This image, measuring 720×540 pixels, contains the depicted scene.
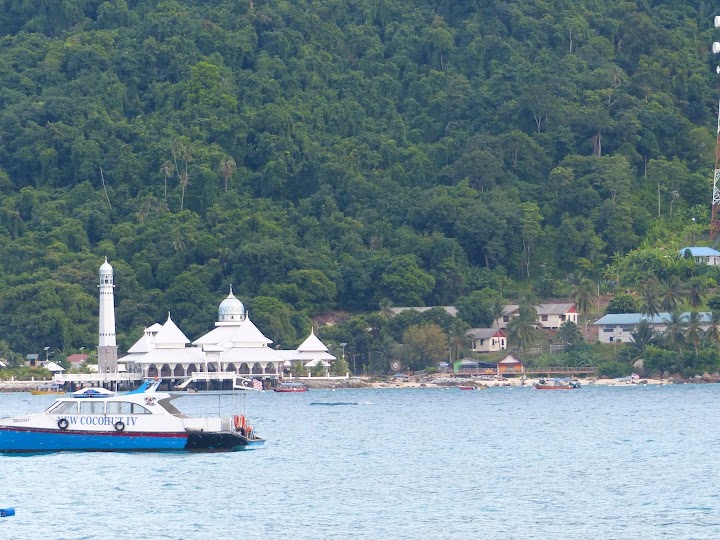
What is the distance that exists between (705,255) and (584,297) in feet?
43.7

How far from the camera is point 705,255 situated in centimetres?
13362

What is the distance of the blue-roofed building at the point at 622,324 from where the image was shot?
122m

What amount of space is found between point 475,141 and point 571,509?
358 ft

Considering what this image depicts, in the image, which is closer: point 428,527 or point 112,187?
point 428,527

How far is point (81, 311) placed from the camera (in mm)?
131875

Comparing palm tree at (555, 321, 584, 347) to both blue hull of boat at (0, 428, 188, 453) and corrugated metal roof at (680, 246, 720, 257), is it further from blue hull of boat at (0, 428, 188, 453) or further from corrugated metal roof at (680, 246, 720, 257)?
blue hull of boat at (0, 428, 188, 453)

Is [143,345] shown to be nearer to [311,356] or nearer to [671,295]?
[311,356]

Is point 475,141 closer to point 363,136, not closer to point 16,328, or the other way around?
point 363,136

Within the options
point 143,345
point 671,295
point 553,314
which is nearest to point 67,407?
point 143,345

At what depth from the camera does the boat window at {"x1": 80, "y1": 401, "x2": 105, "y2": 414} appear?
56.4 metres

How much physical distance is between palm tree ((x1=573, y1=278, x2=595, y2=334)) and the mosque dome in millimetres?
25657

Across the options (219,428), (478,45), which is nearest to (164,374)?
(478,45)

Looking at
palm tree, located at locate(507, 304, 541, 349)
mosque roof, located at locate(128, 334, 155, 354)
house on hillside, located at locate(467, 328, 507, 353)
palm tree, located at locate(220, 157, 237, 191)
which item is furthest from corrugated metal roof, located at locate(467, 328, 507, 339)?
palm tree, located at locate(220, 157, 237, 191)

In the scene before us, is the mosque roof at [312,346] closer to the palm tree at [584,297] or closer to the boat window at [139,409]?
the palm tree at [584,297]
